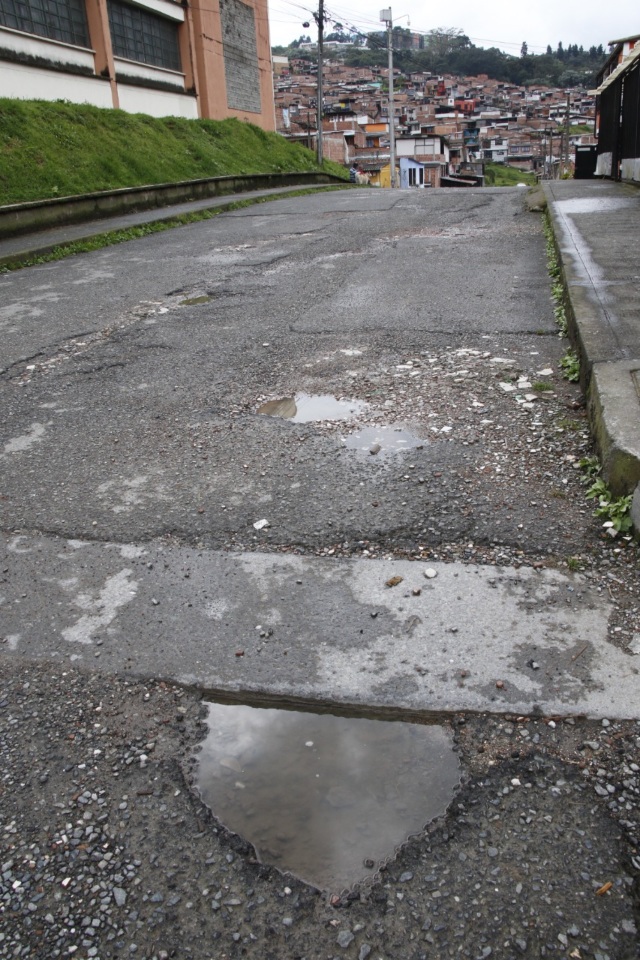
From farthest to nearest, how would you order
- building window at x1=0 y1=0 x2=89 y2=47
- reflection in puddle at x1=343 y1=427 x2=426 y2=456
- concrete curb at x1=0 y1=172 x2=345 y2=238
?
building window at x1=0 y1=0 x2=89 y2=47
concrete curb at x1=0 y1=172 x2=345 y2=238
reflection in puddle at x1=343 y1=427 x2=426 y2=456

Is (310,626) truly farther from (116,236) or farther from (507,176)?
(507,176)

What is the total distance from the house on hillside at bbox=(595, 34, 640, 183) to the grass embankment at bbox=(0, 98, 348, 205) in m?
10.6

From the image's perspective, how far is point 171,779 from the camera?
6.66ft

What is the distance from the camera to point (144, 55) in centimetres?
2311

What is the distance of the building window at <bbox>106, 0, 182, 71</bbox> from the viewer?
21375 millimetres

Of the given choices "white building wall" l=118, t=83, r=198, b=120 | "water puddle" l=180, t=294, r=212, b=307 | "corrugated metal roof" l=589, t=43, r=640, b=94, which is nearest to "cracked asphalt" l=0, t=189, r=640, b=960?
"water puddle" l=180, t=294, r=212, b=307

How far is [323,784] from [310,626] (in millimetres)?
675

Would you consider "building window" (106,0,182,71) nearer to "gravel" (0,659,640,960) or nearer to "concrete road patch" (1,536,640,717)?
"concrete road patch" (1,536,640,717)

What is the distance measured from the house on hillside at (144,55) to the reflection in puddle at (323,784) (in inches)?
727

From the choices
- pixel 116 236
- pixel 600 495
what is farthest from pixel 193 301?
pixel 116 236

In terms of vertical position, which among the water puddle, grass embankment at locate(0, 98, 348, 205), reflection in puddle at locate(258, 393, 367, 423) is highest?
grass embankment at locate(0, 98, 348, 205)

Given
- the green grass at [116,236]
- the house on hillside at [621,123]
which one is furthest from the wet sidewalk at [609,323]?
the green grass at [116,236]

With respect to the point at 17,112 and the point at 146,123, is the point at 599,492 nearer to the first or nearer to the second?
the point at 17,112

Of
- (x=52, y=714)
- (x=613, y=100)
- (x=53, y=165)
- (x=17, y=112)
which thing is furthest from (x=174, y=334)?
(x=613, y=100)
